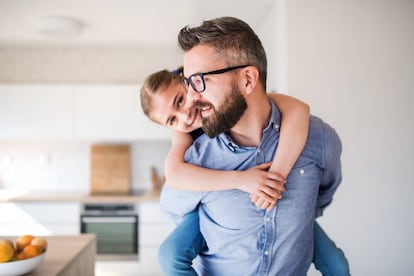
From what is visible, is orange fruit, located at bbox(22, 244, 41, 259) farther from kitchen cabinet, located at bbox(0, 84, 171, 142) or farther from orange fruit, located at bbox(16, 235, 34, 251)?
kitchen cabinet, located at bbox(0, 84, 171, 142)

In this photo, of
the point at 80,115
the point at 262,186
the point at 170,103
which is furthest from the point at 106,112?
the point at 262,186

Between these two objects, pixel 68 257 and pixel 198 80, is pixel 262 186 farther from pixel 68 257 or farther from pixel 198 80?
pixel 68 257

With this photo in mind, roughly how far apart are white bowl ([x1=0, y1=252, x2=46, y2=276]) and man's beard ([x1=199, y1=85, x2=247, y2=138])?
0.96 metres

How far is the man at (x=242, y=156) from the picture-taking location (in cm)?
76

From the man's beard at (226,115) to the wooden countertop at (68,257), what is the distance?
99 cm

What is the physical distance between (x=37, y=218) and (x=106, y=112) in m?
1.07

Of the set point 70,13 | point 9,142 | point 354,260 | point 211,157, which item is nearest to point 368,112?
point 354,260

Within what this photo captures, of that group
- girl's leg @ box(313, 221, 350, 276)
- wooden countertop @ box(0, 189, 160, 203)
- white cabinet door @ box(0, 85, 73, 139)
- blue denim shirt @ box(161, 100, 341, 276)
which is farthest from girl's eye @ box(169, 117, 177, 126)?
white cabinet door @ box(0, 85, 73, 139)

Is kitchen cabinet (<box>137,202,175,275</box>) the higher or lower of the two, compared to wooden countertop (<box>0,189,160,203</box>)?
lower

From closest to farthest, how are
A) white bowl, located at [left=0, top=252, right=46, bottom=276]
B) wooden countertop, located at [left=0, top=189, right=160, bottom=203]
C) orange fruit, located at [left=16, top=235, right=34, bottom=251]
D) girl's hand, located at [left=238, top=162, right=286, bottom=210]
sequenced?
girl's hand, located at [left=238, top=162, right=286, bottom=210] < white bowl, located at [left=0, top=252, right=46, bottom=276] < orange fruit, located at [left=16, top=235, right=34, bottom=251] < wooden countertop, located at [left=0, top=189, right=160, bottom=203]

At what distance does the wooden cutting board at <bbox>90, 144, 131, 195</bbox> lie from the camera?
347 centimetres

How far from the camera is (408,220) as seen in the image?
1677 millimetres

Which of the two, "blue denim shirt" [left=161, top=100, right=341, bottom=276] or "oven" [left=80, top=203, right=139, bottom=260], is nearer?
"blue denim shirt" [left=161, top=100, right=341, bottom=276]

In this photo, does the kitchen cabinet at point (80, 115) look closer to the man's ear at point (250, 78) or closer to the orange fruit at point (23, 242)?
the orange fruit at point (23, 242)
